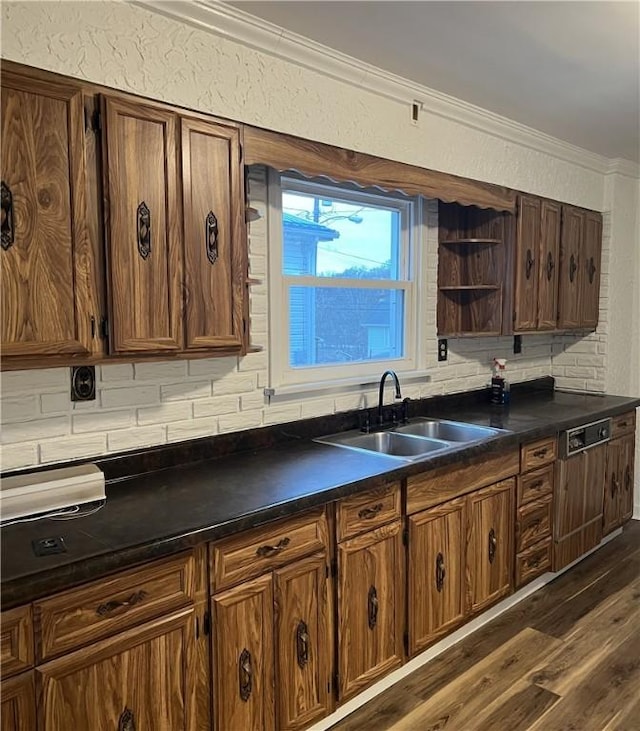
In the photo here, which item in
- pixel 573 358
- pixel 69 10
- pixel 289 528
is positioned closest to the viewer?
pixel 69 10

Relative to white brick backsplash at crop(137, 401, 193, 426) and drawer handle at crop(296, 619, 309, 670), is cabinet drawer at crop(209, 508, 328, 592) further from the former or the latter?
white brick backsplash at crop(137, 401, 193, 426)

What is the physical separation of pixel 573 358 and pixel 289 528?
10.2 feet

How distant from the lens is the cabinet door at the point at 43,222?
160 centimetres

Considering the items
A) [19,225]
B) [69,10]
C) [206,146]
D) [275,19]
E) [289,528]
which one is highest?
[275,19]

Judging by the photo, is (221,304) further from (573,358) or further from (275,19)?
(573,358)

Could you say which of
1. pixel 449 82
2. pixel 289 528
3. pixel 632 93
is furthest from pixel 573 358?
pixel 289 528

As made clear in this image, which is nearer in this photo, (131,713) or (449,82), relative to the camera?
(131,713)

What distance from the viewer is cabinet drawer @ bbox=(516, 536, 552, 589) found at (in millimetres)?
3043

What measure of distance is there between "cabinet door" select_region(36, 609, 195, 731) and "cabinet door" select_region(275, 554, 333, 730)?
341 millimetres

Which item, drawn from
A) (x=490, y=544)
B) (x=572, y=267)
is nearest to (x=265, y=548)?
(x=490, y=544)

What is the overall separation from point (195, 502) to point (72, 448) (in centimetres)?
49

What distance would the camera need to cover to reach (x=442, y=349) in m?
3.49

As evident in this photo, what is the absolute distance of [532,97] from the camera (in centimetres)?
289

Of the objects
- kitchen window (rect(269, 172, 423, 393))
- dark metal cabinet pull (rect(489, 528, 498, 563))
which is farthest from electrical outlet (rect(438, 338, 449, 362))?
dark metal cabinet pull (rect(489, 528, 498, 563))
